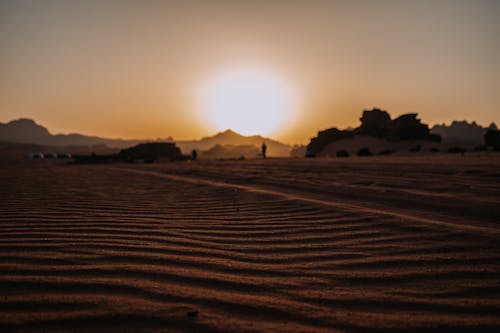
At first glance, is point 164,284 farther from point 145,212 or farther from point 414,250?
point 145,212

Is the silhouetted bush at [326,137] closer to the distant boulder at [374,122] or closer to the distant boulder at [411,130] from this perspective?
the distant boulder at [374,122]

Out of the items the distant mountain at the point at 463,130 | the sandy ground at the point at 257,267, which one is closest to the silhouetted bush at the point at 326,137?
the sandy ground at the point at 257,267

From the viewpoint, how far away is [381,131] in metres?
31.6

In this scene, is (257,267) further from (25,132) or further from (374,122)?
(25,132)

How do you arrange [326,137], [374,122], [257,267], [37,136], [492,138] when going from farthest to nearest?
[37,136], [326,137], [374,122], [492,138], [257,267]

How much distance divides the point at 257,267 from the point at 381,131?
1278 inches

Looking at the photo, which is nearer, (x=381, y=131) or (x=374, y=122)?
(x=381, y=131)

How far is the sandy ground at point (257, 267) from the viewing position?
1.44m

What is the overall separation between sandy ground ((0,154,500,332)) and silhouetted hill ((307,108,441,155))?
25223mm

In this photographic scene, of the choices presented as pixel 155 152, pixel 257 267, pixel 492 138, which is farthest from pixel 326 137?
pixel 257 267

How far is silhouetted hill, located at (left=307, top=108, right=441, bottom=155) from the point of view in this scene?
29.2m

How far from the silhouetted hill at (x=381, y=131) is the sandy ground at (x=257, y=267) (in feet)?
82.8

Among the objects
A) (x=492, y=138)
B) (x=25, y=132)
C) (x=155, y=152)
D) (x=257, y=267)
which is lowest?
(x=257, y=267)

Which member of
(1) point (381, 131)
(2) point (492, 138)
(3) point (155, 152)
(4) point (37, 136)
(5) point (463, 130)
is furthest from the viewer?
(4) point (37, 136)
